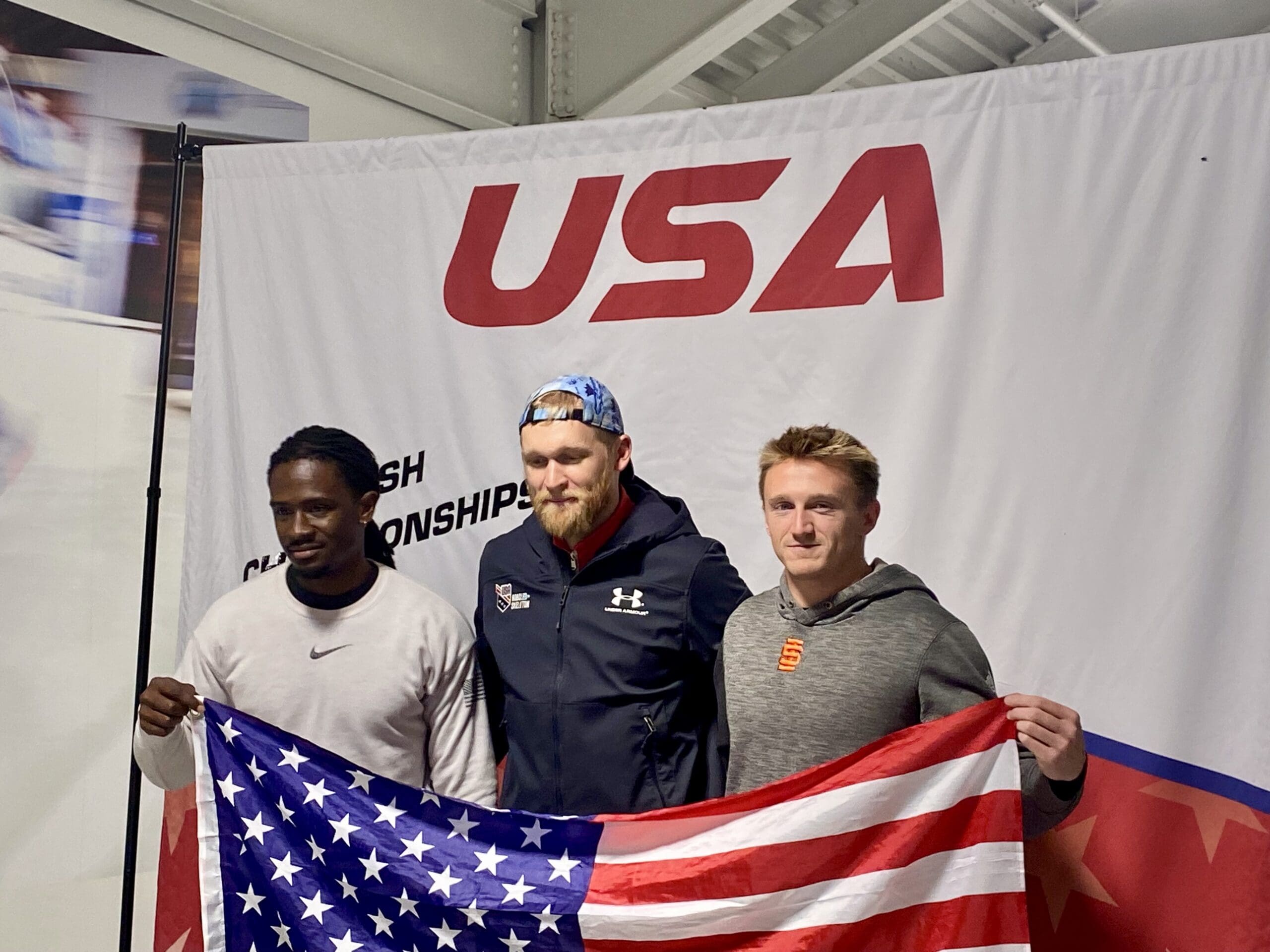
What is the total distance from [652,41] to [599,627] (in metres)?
2.81

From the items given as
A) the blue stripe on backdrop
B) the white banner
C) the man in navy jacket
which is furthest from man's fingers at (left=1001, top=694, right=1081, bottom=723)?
the man in navy jacket

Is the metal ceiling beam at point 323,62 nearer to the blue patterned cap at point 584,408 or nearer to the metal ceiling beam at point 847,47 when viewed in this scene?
the metal ceiling beam at point 847,47

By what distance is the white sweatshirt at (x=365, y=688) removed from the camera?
101 inches

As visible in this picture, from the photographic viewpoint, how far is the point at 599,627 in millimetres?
2359

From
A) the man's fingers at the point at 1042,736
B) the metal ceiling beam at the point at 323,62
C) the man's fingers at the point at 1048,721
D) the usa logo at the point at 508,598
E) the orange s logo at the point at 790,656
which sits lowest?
the man's fingers at the point at 1042,736

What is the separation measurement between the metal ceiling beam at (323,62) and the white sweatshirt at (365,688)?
200 centimetres

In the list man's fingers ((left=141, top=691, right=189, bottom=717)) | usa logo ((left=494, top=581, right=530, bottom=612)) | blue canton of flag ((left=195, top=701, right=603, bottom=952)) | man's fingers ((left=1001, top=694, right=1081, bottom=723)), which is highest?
usa logo ((left=494, top=581, right=530, bottom=612))

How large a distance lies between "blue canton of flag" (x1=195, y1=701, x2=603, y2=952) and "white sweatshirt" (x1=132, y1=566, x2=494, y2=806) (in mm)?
161

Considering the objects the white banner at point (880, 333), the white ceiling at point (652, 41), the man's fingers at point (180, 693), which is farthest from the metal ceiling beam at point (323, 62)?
the man's fingers at point (180, 693)

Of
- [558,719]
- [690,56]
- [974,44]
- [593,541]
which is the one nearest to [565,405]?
[593,541]

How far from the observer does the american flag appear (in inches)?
81.8

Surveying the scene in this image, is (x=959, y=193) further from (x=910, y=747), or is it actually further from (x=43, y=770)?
(x=43, y=770)

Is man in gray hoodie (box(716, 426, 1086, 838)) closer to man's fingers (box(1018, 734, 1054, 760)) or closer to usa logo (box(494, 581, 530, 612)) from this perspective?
man's fingers (box(1018, 734, 1054, 760))

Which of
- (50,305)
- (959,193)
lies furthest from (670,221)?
(50,305)
